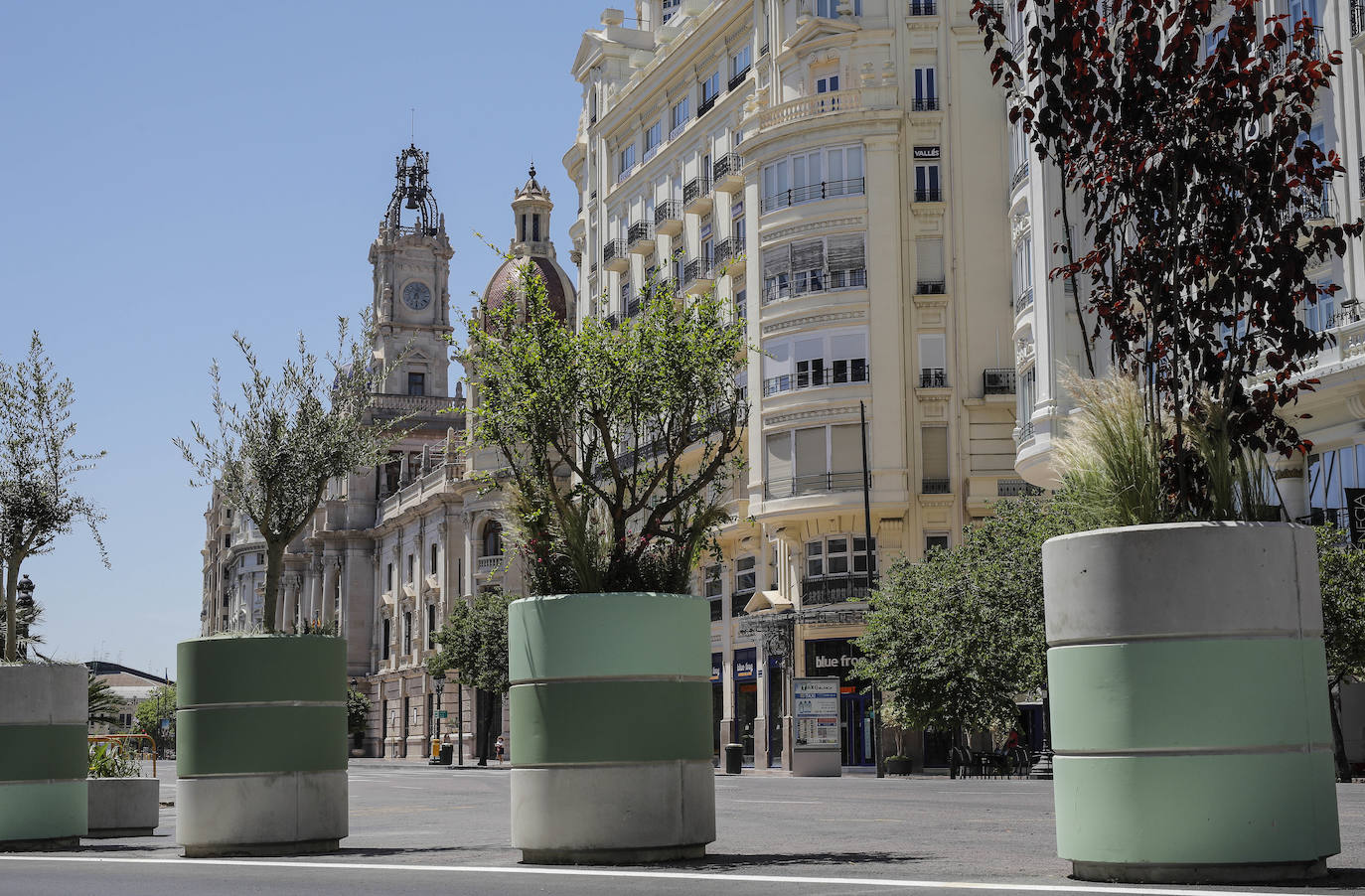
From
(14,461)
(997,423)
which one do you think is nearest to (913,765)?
(997,423)

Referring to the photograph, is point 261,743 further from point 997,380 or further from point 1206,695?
point 997,380

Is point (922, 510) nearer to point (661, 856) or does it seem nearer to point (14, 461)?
point (14, 461)

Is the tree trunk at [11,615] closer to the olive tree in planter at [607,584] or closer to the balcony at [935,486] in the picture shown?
the olive tree in planter at [607,584]

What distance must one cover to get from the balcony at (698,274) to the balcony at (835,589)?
40.2ft

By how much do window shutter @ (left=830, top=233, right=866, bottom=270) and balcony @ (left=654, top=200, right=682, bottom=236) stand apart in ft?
36.6

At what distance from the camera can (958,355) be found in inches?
1955

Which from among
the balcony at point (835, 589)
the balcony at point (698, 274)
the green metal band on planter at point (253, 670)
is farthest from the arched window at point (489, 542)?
the green metal band on planter at point (253, 670)

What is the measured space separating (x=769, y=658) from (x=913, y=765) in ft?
23.9

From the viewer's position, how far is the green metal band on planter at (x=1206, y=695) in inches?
334

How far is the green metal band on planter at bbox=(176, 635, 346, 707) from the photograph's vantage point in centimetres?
1334

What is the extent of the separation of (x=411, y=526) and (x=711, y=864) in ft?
296

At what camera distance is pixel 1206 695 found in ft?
28.0

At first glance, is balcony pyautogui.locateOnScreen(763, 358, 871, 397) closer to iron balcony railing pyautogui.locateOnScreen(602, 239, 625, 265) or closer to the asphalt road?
iron balcony railing pyautogui.locateOnScreen(602, 239, 625, 265)

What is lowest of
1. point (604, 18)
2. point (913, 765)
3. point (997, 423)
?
point (913, 765)
